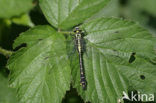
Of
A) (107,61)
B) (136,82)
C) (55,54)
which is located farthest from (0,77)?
(136,82)

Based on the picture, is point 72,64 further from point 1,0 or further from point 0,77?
point 1,0

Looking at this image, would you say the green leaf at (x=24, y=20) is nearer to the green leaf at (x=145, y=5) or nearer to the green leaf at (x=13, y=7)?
the green leaf at (x=13, y=7)

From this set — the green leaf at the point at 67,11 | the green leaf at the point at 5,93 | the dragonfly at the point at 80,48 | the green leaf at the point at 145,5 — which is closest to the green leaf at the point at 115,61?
the dragonfly at the point at 80,48

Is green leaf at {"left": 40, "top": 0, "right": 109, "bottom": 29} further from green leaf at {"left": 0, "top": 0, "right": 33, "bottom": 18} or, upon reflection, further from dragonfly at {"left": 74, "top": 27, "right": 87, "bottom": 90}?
green leaf at {"left": 0, "top": 0, "right": 33, "bottom": 18}

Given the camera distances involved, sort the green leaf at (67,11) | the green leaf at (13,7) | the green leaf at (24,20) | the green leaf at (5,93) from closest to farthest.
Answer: the green leaf at (67,11), the green leaf at (5,93), the green leaf at (13,7), the green leaf at (24,20)

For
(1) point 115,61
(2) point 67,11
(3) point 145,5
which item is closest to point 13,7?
(2) point 67,11

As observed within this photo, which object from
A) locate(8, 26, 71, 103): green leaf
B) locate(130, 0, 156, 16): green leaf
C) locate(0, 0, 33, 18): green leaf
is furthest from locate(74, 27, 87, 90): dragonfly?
locate(130, 0, 156, 16): green leaf

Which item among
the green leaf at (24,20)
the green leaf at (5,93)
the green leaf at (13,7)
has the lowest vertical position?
the green leaf at (5,93)
